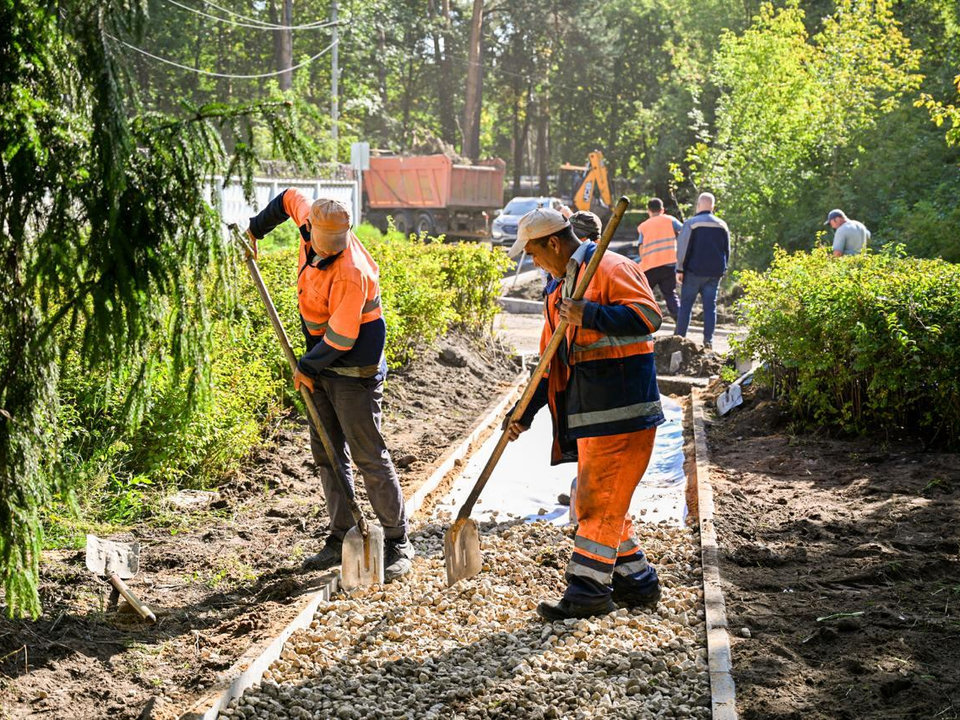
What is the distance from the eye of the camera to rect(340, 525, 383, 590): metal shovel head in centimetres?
524

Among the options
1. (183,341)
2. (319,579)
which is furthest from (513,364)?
(183,341)

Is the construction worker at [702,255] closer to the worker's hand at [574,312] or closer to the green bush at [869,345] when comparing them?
the green bush at [869,345]

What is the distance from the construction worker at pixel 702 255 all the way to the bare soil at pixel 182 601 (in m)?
6.10

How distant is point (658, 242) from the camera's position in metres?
13.5

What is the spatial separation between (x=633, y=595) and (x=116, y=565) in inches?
101

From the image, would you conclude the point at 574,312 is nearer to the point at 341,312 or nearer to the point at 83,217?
the point at 341,312

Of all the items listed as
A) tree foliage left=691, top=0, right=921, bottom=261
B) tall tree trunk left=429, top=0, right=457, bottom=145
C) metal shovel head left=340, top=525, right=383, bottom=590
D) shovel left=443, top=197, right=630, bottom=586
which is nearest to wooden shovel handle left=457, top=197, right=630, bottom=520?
shovel left=443, top=197, right=630, bottom=586

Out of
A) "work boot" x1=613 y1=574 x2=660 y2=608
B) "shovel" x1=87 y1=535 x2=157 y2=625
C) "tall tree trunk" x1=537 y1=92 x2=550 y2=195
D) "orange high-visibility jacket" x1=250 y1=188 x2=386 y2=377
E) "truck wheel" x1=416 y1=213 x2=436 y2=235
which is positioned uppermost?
"tall tree trunk" x1=537 y1=92 x2=550 y2=195

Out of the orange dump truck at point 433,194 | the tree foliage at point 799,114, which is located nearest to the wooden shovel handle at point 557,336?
the tree foliage at point 799,114

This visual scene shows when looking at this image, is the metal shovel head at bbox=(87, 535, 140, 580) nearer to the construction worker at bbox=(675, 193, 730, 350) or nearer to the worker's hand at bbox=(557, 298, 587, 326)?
the worker's hand at bbox=(557, 298, 587, 326)

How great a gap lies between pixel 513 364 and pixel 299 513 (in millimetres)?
6262

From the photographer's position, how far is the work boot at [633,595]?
510 centimetres

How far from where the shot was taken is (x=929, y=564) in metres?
→ 5.38

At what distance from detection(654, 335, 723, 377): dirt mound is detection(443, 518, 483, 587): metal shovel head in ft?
24.8
